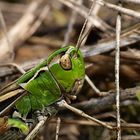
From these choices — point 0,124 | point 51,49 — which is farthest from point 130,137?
point 51,49

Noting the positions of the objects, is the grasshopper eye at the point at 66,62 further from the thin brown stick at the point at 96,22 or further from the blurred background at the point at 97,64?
the thin brown stick at the point at 96,22

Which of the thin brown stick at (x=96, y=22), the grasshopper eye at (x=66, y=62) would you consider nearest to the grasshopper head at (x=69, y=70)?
the grasshopper eye at (x=66, y=62)

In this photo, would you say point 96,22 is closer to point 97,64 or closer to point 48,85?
point 97,64

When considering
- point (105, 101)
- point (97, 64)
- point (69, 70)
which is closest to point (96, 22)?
point (97, 64)

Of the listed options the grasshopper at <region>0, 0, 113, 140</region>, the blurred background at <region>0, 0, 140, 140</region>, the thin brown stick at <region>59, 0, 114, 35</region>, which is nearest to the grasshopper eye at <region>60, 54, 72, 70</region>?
the grasshopper at <region>0, 0, 113, 140</region>

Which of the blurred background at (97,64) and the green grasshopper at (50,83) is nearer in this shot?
the green grasshopper at (50,83)

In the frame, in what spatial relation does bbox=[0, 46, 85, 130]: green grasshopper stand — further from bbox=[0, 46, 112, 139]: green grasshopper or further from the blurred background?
the blurred background

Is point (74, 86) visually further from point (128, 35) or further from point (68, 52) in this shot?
point (128, 35)

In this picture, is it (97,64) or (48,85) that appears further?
(97,64)
